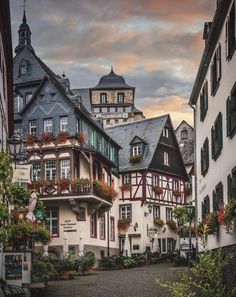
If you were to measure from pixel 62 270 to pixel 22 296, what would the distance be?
18307 millimetres

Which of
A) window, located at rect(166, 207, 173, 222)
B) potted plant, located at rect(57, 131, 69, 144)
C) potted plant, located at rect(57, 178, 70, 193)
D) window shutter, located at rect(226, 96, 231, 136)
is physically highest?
potted plant, located at rect(57, 131, 69, 144)

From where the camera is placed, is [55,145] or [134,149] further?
[134,149]

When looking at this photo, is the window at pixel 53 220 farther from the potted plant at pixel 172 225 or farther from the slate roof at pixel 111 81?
the slate roof at pixel 111 81

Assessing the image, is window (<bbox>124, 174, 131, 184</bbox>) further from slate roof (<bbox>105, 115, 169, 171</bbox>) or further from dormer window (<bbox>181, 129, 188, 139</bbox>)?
dormer window (<bbox>181, 129, 188, 139</bbox>)

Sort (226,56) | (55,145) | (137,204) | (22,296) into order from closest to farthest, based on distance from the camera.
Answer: (22,296) < (226,56) < (55,145) < (137,204)

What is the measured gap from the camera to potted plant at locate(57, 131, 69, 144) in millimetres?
45188

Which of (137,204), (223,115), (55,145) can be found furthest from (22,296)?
(137,204)

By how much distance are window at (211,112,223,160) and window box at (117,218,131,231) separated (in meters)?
29.7

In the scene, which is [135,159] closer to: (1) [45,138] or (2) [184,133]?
(1) [45,138]

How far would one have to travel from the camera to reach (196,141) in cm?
3572

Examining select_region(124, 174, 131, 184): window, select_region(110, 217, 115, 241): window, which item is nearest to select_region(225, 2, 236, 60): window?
select_region(110, 217, 115, 241): window

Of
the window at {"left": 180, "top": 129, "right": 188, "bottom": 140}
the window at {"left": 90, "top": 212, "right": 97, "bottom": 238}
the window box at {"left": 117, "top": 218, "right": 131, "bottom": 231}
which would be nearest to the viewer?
the window at {"left": 90, "top": 212, "right": 97, "bottom": 238}

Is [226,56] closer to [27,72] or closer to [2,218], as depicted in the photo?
[2,218]

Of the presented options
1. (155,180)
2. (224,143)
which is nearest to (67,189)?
(155,180)
